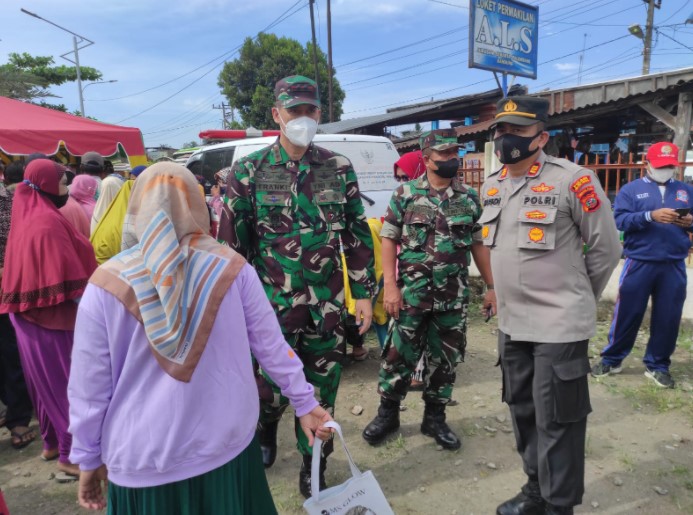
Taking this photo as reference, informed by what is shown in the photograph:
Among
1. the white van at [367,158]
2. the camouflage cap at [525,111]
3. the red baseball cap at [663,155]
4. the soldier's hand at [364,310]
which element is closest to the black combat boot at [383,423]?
the soldier's hand at [364,310]

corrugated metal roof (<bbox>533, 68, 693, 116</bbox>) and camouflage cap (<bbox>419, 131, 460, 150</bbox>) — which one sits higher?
corrugated metal roof (<bbox>533, 68, 693, 116</bbox>)

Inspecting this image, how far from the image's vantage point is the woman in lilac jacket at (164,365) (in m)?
1.24

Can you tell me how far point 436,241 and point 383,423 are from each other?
4.06 ft

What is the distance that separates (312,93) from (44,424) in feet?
8.69

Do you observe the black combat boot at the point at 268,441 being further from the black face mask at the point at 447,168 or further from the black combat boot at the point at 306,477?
the black face mask at the point at 447,168

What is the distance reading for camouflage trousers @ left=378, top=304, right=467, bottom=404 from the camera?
2998mm

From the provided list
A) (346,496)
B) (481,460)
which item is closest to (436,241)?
(481,460)

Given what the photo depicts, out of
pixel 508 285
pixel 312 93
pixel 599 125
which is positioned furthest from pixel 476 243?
pixel 599 125

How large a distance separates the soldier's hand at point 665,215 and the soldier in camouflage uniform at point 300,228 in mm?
2502

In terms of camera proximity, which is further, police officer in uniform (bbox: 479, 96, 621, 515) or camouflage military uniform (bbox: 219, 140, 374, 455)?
camouflage military uniform (bbox: 219, 140, 374, 455)

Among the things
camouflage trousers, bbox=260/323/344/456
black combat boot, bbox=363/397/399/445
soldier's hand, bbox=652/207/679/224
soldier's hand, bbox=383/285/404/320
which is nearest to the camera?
camouflage trousers, bbox=260/323/344/456

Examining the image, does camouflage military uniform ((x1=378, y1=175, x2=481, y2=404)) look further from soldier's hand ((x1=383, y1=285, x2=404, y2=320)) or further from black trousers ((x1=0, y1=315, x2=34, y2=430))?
black trousers ((x1=0, y1=315, x2=34, y2=430))

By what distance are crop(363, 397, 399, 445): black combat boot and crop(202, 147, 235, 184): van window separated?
13.8 ft

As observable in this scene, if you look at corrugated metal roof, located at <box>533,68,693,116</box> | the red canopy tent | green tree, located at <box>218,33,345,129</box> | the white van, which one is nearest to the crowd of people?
the white van
